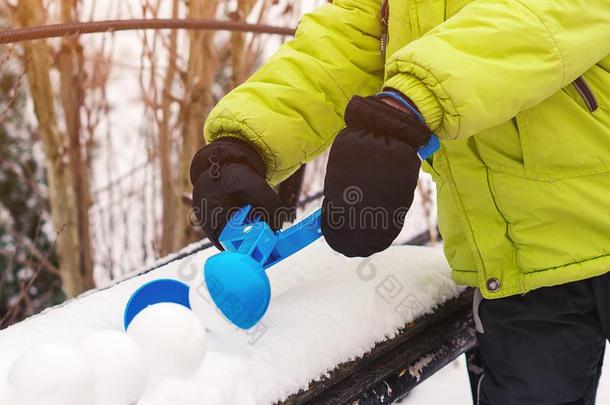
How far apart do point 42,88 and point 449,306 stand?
1636 mm

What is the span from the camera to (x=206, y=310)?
42.0 inches

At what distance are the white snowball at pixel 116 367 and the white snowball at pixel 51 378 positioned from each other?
3cm

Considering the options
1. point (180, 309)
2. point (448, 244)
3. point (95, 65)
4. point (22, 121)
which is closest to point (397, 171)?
point (180, 309)

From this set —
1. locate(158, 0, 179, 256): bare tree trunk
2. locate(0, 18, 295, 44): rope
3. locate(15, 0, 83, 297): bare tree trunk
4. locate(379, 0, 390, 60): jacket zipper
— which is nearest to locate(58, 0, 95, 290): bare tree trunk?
locate(15, 0, 83, 297): bare tree trunk

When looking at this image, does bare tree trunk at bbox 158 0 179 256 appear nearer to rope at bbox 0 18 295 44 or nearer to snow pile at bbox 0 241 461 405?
rope at bbox 0 18 295 44

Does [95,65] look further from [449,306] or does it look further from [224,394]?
[224,394]

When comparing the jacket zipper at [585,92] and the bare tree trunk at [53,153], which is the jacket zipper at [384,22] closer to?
the jacket zipper at [585,92]

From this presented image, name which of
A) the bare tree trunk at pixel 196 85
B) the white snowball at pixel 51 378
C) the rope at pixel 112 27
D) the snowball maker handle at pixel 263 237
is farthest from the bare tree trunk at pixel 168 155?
the white snowball at pixel 51 378

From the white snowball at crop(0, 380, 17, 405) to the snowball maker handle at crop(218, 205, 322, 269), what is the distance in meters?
0.37

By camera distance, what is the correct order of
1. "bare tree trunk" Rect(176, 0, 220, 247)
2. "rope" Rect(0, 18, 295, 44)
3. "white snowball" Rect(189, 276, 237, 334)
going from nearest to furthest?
"white snowball" Rect(189, 276, 237, 334)
"rope" Rect(0, 18, 295, 44)
"bare tree trunk" Rect(176, 0, 220, 247)

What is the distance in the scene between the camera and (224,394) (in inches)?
38.1

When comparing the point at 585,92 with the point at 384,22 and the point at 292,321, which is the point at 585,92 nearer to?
the point at 384,22

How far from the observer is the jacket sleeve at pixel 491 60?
94 centimetres

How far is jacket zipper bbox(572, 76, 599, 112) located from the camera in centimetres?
109
